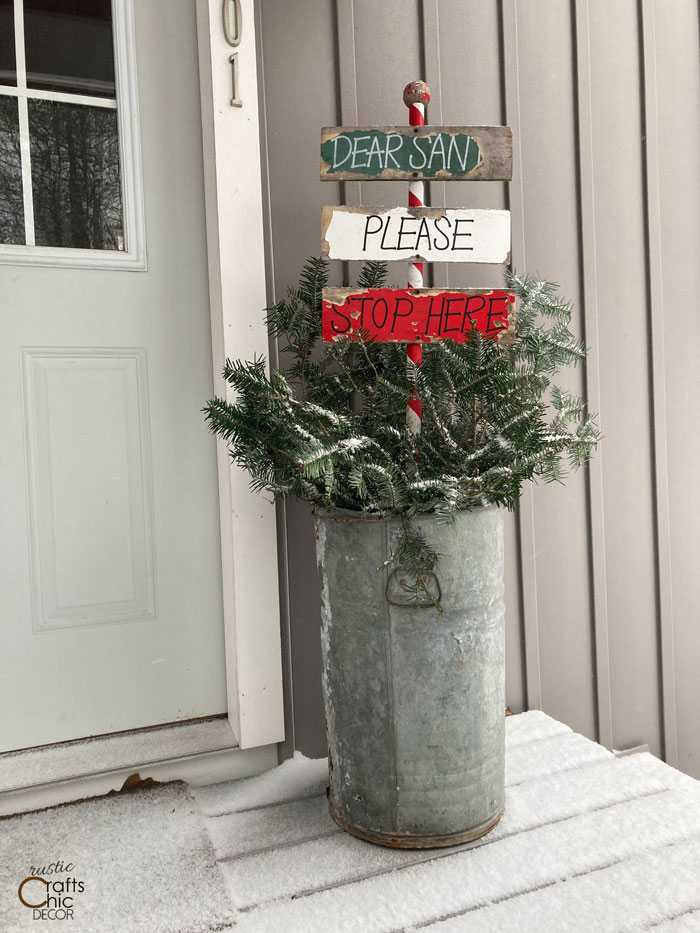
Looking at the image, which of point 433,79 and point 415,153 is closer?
point 415,153

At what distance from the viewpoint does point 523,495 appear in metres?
1.93

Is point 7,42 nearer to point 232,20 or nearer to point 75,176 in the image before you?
point 75,176

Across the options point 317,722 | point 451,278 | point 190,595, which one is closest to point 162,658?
point 190,595

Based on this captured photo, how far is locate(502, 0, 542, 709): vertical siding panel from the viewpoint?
6.12 feet

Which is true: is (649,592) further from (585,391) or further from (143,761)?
(143,761)

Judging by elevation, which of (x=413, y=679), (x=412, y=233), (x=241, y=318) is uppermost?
(x=412, y=233)

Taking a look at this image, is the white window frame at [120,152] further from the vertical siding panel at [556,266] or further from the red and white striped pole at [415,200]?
the vertical siding panel at [556,266]

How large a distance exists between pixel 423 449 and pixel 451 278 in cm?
66

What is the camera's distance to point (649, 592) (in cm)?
214

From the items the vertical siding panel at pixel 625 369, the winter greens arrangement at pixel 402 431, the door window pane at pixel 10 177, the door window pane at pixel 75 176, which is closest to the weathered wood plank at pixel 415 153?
the winter greens arrangement at pixel 402 431

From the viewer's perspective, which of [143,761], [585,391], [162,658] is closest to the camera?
[143,761]

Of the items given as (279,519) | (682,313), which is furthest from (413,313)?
(682,313)

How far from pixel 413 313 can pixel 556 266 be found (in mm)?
806

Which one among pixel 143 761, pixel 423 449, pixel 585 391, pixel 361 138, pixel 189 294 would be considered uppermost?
pixel 361 138
